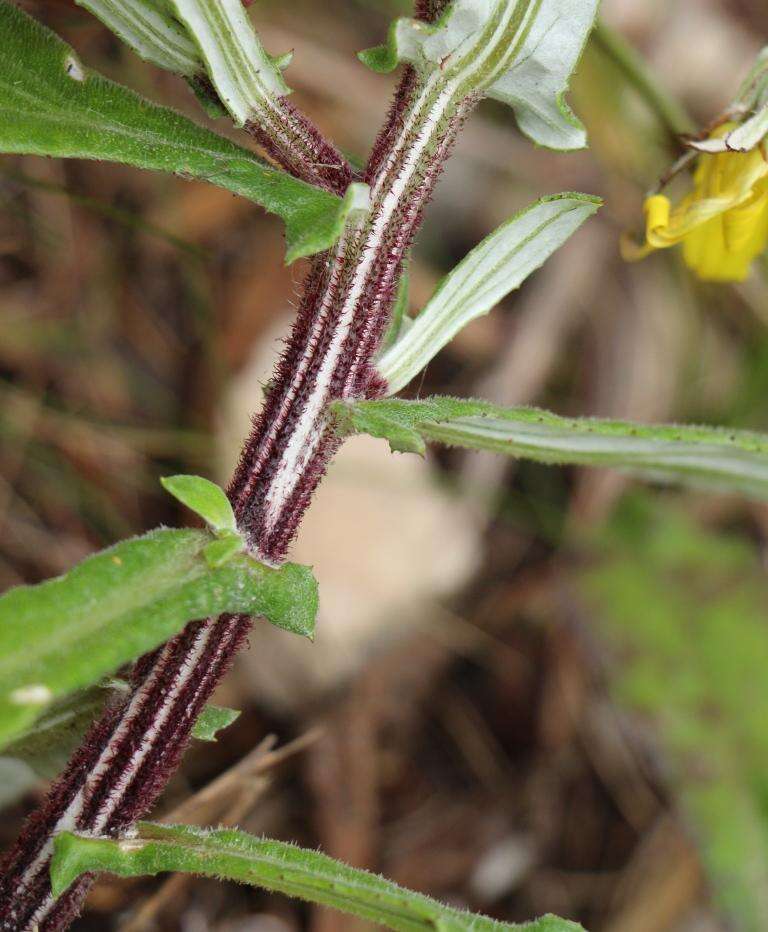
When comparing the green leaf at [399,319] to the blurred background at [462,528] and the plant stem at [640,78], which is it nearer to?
the plant stem at [640,78]

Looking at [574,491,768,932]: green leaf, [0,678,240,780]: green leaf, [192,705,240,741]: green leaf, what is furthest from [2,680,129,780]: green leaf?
[574,491,768,932]: green leaf

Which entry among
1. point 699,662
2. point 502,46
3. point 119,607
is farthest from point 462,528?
point 119,607

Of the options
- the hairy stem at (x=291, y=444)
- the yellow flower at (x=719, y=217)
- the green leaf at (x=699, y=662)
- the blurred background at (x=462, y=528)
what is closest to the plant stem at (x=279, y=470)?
the hairy stem at (x=291, y=444)

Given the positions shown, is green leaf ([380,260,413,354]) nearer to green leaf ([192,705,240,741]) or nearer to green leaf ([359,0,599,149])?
green leaf ([359,0,599,149])

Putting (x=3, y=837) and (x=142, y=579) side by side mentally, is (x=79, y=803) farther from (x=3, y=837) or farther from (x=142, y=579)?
(x=3, y=837)

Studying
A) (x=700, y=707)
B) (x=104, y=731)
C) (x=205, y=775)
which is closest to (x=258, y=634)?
(x=205, y=775)

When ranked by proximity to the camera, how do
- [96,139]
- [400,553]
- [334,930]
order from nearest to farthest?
1. [96,139]
2. [334,930]
3. [400,553]
